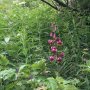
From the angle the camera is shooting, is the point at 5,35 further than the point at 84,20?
No

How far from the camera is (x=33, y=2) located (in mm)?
5223

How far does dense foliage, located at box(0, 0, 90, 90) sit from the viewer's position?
264cm

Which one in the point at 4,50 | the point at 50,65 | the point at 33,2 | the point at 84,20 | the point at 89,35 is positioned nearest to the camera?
the point at 50,65

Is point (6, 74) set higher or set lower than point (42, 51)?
lower

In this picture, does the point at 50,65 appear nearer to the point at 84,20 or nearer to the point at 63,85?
the point at 63,85

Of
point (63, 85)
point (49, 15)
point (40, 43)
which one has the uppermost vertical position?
point (49, 15)

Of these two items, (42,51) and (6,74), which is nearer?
(6,74)

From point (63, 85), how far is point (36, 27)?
1.49 m

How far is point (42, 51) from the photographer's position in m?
3.24

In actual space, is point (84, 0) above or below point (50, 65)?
above

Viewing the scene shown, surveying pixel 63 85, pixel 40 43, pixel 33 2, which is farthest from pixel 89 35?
pixel 33 2

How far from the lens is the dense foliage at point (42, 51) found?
2639 mm

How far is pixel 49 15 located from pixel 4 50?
41.9 inches

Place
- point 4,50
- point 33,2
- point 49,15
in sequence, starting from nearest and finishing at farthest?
point 4,50 → point 49,15 → point 33,2
